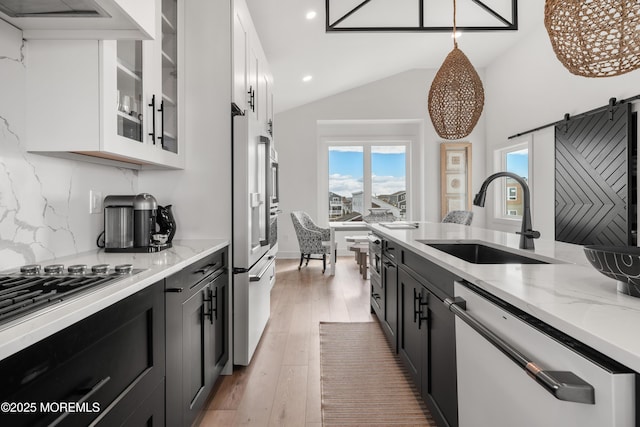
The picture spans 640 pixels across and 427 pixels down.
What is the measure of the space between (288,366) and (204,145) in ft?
5.04

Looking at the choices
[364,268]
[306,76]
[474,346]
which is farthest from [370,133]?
[474,346]

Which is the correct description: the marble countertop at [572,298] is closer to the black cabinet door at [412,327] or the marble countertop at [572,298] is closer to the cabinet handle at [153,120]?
the black cabinet door at [412,327]

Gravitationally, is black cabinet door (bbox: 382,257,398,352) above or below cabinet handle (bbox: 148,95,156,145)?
below

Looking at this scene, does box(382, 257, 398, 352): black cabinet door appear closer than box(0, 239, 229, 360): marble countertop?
No

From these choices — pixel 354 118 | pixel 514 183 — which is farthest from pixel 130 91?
pixel 514 183

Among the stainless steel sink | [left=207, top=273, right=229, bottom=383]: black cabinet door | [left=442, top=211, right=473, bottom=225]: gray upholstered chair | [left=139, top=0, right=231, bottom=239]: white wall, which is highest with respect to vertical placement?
[left=139, top=0, right=231, bottom=239]: white wall

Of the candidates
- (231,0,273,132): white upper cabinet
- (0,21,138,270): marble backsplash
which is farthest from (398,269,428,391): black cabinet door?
(0,21,138,270): marble backsplash

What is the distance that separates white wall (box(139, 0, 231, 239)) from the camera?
2328 millimetres

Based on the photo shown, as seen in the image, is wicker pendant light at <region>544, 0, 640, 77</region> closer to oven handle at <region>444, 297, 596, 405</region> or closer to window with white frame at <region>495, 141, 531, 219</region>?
oven handle at <region>444, 297, 596, 405</region>

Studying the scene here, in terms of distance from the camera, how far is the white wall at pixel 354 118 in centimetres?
723

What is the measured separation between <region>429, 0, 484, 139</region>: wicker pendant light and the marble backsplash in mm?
2207

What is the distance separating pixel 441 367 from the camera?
5.06 ft

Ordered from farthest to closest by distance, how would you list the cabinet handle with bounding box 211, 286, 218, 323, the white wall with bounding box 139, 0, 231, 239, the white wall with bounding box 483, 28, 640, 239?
the white wall with bounding box 483, 28, 640, 239 < the white wall with bounding box 139, 0, 231, 239 < the cabinet handle with bounding box 211, 286, 218, 323

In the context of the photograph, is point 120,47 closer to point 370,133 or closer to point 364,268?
point 364,268
